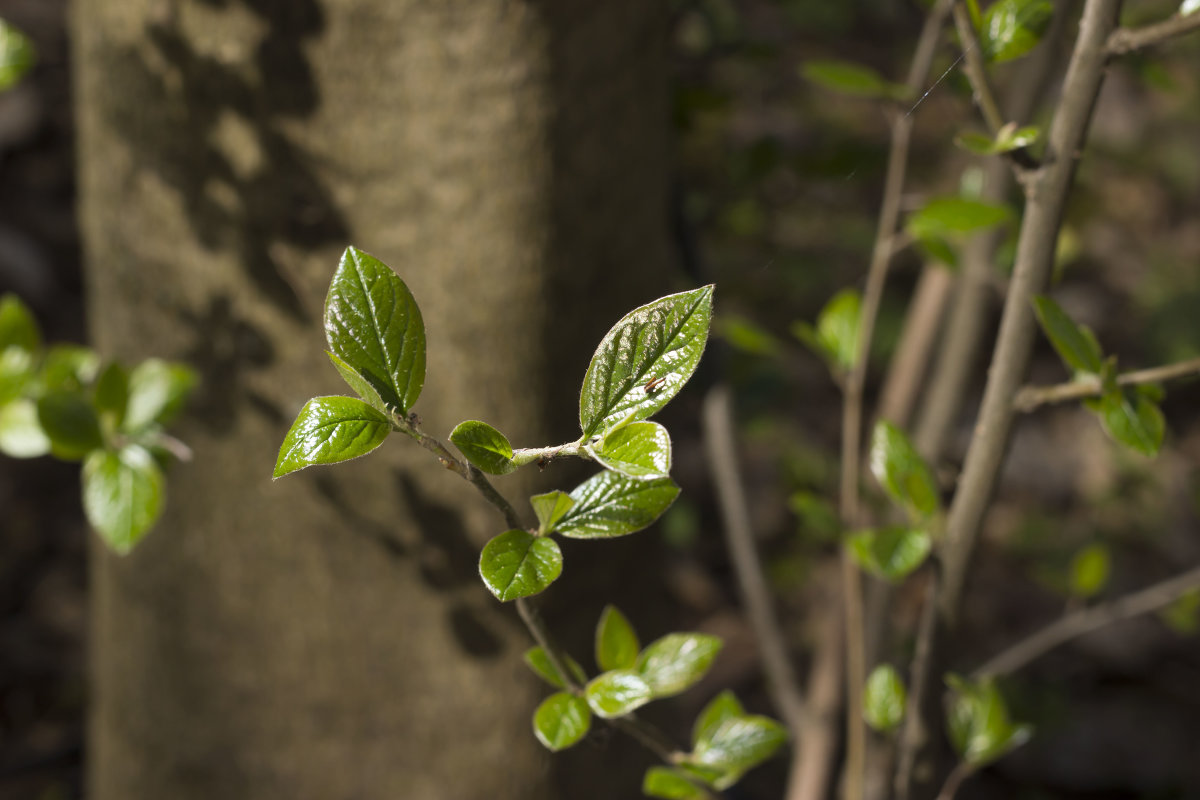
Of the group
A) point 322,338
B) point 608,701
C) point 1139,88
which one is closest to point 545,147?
point 322,338

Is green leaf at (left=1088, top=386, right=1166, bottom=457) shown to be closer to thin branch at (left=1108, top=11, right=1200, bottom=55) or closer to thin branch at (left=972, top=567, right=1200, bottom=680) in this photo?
thin branch at (left=1108, top=11, right=1200, bottom=55)

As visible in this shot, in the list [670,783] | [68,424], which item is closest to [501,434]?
[670,783]

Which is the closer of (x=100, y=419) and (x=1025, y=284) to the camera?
(x=1025, y=284)

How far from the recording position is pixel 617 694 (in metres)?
0.42

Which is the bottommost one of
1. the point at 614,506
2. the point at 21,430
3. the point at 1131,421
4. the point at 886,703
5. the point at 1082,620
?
the point at 1082,620

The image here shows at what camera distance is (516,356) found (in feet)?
1.99

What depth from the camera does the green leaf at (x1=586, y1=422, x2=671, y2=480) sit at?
0.30m

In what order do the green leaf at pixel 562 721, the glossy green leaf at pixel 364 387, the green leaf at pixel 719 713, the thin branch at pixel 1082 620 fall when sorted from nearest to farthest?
the glossy green leaf at pixel 364 387, the green leaf at pixel 562 721, the green leaf at pixel 719 713, the thin branch at pixel 1082 620

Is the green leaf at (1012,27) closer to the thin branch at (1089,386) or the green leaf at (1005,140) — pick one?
the green leaf at (1005,140)

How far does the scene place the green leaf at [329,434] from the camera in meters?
0.31

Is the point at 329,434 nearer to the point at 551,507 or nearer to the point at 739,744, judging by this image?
the point at 551,507

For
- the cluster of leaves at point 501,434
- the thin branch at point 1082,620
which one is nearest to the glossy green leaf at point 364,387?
the cluster of leaves at point 501,434

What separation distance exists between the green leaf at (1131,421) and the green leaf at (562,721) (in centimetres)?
30

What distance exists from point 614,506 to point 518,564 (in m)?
0.05
